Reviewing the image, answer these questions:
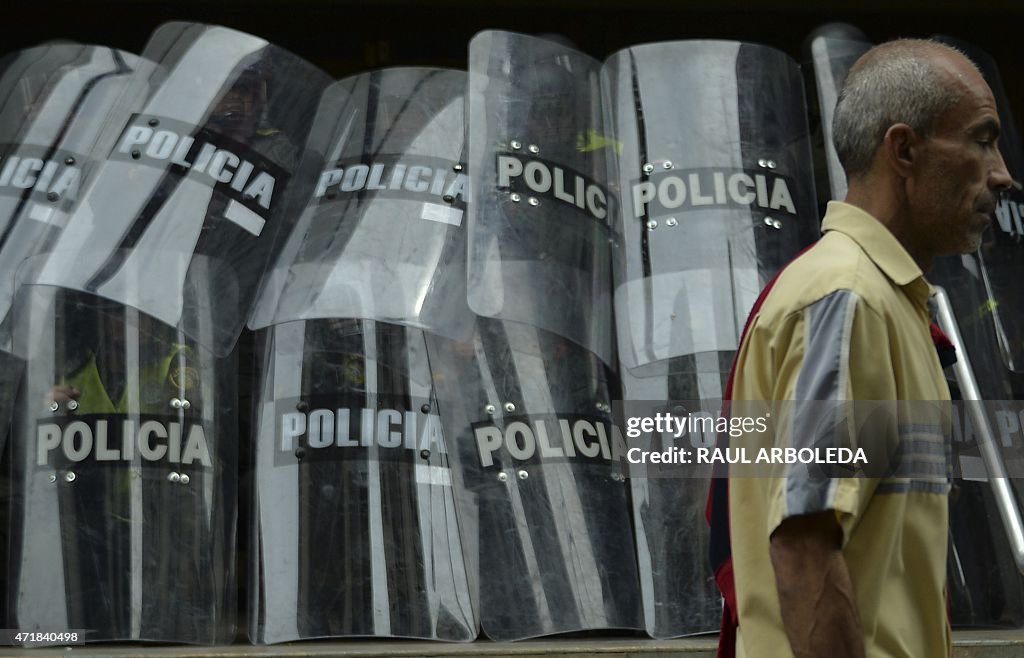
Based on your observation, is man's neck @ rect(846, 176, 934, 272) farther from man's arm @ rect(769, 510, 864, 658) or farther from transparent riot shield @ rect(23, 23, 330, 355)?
transparent riot shield @ rect(23, 23, 330, 355)

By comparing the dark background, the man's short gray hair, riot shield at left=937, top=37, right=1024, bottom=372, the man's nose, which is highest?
the dark background

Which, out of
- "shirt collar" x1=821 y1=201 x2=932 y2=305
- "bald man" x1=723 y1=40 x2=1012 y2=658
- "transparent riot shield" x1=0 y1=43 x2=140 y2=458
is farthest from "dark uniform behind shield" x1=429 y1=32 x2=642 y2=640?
"shirt collar" x1=821 y1=201 x2=932 y2=305

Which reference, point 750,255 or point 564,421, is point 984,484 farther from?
point 564,421

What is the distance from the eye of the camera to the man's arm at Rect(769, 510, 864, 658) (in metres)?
1.36

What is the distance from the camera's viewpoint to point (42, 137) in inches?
128

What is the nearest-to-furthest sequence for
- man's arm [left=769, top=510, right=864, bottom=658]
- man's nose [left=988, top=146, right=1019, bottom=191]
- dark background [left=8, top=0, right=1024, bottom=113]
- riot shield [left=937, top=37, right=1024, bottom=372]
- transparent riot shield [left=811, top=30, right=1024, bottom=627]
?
man's arm [left=769, top=510, right=864, bottom=658] → man's nose [left=988, top=146, right=1019, bottom=191] → transparent riot shield [left=811, top=30, right=1024, bottom=627] → riot shield [left=937, top=37, right=1024, bottom=372] → dark background [left=8, top=0, right=1024, bottom=113]

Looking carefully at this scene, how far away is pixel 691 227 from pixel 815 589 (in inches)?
73.7

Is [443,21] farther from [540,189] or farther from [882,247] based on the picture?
[882,247]

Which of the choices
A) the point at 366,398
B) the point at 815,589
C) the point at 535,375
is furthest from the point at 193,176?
the point at 815,589

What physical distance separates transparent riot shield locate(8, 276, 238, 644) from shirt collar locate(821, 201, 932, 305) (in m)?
1.78

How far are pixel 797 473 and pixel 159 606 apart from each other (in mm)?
1818

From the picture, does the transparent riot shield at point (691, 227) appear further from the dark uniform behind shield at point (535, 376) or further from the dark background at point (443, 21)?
the dark background at point (443, 21)

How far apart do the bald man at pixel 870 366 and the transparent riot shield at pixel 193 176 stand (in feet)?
5.76

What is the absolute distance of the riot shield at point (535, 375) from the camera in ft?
9.69
